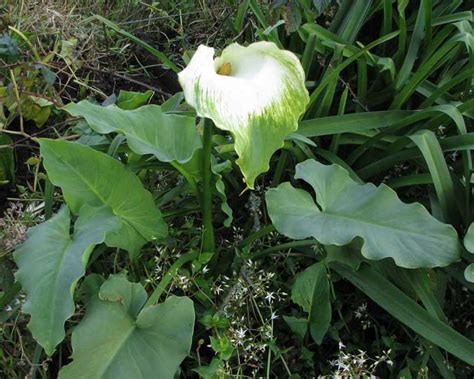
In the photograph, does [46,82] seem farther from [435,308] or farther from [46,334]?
[435,308]

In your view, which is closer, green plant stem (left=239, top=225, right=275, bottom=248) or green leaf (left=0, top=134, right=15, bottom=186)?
green plant stem (left=239, top=225, right=275, bottom=248)

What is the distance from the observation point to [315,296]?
1.22 metres

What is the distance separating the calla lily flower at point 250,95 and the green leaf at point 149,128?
0.74ft

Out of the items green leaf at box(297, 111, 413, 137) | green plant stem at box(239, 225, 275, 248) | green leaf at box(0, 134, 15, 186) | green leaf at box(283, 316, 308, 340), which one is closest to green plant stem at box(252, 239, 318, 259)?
green plant stem at box(239, 225, 275, 248)

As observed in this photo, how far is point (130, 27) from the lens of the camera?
2.23 metres

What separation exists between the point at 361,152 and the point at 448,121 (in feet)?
0.67

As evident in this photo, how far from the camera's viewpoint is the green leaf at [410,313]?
3.76 feet

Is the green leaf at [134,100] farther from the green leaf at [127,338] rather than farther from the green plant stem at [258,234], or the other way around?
the green leaf at [127,338]

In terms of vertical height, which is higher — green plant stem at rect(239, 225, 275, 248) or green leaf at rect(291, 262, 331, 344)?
green plant stem at rect(239, 225, 275, 248)

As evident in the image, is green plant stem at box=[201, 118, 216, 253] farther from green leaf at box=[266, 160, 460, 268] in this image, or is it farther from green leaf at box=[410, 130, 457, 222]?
green leaf at box=[410, 130, 457, 222]

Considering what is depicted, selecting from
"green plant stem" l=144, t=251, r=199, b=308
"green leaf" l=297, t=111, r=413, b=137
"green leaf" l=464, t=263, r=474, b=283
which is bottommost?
"green plant stem" l=144, t=251, r=199, b=308

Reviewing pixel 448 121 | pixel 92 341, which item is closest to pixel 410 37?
pixel 448 121

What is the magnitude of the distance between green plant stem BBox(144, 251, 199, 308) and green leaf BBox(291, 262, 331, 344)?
200 millimetres

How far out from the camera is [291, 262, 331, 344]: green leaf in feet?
3.96
